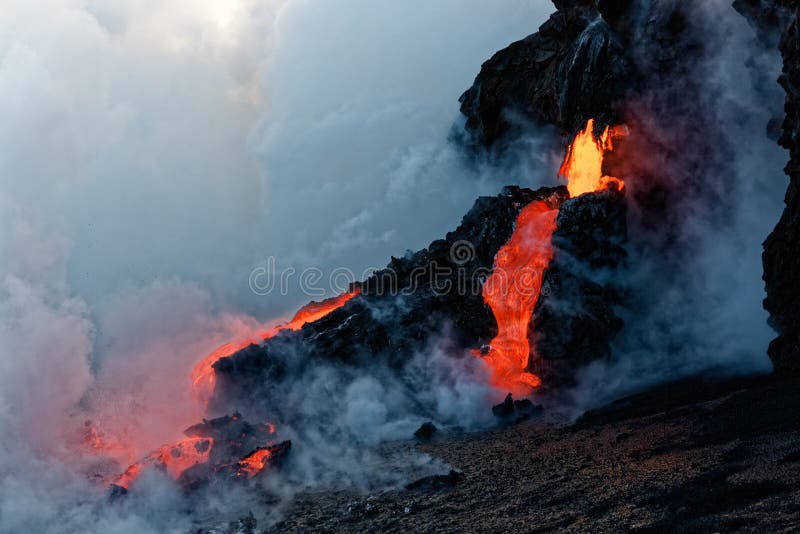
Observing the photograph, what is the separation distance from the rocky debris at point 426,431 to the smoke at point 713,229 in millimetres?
4437

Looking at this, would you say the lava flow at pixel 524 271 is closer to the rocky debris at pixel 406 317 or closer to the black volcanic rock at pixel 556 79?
the rocky debris at pixel 406 317

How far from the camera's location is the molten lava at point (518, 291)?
23031 mm

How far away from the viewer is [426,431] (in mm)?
19578

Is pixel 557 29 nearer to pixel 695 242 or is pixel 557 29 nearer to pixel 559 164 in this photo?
pixel 559 164

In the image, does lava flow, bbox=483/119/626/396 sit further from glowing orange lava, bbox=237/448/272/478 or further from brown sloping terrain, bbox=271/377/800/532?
glowing orange lava, bbox=237/448/272/478

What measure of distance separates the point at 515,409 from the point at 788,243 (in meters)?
8.28

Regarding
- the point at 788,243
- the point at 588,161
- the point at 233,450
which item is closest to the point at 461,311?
the point at 588,161

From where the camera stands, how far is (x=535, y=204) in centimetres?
2716

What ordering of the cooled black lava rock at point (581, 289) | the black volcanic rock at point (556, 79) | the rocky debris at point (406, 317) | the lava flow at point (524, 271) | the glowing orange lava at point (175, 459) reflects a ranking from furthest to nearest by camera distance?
the black volcanic rock at point (556, 79), the rocky debris at point (406, 317), the lava flow at point (524, 271), the cooled black lava rock at point (581, 289), the glowing orange lava at point (175, 459)

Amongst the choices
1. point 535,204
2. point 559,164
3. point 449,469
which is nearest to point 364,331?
point 535,204

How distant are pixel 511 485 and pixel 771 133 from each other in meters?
15.3

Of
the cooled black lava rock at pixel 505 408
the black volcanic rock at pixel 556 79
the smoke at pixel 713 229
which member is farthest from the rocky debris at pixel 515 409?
the black volcanic rock at pixel 556 79

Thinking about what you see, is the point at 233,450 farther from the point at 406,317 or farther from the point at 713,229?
the point at 713,229

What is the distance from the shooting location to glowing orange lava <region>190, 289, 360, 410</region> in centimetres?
2474
